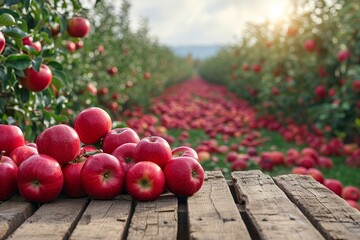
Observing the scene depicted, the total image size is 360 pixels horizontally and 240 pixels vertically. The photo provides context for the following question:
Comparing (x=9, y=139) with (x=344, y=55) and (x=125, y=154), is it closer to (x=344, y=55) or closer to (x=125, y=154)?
(x=125, y=154)

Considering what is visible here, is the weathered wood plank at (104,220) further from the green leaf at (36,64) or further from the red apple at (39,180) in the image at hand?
the green leaf at (36,64)

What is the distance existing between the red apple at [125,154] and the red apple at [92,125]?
209 millimetres

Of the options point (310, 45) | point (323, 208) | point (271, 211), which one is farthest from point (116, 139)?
point (310, 45)

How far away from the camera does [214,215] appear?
177 centimetres

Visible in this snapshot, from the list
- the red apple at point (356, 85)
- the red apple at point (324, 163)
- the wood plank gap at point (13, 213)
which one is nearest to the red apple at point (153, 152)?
the wood plank gap at point (13, 213)

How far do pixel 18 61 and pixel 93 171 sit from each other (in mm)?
1057

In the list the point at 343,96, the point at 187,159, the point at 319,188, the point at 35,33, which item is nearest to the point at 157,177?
the point at 187,159

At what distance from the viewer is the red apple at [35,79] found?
2.93 metres

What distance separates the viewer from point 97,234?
158 cm

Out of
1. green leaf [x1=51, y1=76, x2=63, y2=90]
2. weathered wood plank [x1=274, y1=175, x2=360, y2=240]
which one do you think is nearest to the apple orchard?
green leaf [x1=51, y1=76, x2=63, y2=90]

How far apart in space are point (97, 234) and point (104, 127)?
3.08 feet

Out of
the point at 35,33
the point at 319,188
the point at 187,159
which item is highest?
the point at 35,33

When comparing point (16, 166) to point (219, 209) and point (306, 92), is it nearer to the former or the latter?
point (219, 209)

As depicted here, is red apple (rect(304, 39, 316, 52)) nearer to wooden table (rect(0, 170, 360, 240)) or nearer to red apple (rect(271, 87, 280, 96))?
red apple (rect(271, 87, 280, 96))
